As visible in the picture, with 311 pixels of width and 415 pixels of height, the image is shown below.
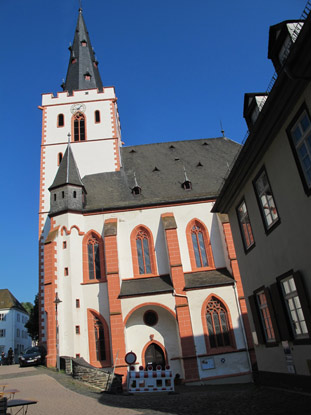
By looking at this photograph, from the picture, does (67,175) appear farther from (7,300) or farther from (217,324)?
(7,300)

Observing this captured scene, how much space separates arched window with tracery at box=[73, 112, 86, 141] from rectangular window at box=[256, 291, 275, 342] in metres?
20.8

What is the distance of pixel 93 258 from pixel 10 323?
120 ft

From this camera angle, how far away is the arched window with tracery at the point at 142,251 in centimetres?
2050

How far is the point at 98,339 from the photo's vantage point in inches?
731

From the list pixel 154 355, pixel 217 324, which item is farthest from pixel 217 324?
pixel 154 355

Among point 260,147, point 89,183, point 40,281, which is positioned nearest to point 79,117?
point 89,183

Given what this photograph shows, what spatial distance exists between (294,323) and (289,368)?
1.23 meters

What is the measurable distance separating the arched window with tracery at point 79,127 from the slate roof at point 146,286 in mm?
13255

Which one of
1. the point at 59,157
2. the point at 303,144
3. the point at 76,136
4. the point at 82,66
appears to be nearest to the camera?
the point at 303,144

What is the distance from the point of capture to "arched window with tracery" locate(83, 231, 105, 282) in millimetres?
20172

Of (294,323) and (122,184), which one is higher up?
(122,184)

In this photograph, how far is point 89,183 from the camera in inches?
976

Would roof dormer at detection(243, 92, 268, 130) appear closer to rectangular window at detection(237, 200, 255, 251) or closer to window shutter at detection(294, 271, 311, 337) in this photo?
rectangular window at detection(237, 200, 255, 251)

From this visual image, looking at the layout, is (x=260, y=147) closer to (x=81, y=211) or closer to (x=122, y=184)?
(x=81, y=211)
